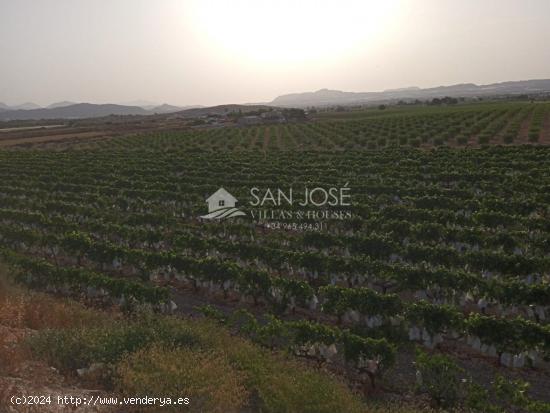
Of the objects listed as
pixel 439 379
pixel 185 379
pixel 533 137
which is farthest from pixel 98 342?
pixel 533 137

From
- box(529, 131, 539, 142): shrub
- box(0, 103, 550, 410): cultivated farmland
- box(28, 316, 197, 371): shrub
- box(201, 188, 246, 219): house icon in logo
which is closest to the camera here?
box(28, 316, 197, 371): shrub

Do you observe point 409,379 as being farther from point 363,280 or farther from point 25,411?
point 25,411

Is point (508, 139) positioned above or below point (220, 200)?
above

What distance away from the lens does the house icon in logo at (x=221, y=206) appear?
24062 mm

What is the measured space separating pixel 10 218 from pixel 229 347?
18.0 meters

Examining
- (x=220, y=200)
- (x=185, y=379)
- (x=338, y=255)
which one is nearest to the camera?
(x=185, y=379)

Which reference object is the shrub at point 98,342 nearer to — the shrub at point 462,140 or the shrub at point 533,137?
the shrub at point 462,140

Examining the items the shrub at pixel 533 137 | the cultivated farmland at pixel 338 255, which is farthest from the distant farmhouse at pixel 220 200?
the shrub at pixel 533 137

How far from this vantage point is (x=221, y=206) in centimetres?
2517

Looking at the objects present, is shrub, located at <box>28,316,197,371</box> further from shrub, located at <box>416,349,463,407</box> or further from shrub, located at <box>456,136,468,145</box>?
shrub, located at <box>456,136,468,145</box>

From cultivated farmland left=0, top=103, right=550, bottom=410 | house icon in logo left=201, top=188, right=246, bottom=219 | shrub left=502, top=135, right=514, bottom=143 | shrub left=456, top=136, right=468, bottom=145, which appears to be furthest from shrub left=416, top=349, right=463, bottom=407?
shrub left=456, top=136, right=468, bottom=145

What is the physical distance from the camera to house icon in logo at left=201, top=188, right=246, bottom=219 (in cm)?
2406

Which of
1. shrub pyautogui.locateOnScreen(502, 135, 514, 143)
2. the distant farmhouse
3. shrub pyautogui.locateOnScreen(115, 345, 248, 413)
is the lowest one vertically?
shrub pyautogui.locateOnScreen(115, 345, 248, 413)

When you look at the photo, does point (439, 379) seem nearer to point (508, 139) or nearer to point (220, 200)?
point (220, 200)
